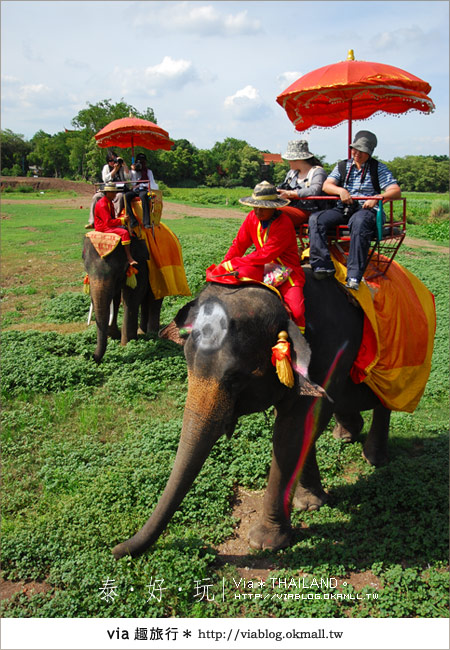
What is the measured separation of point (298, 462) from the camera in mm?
4707

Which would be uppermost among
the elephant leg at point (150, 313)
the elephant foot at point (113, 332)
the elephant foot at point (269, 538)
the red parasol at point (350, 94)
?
the red parasol at point (350, 94)

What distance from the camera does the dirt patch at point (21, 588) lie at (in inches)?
173

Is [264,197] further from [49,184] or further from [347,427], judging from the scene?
[49,184]

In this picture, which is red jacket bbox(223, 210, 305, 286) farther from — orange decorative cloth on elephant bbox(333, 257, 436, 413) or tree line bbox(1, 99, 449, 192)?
tree line bbox(1, 99, 449, 192)

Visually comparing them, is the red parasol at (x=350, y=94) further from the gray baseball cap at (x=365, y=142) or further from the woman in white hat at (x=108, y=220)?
the woman in white hat at (x=108, y=220)

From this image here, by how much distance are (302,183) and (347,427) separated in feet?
9.60

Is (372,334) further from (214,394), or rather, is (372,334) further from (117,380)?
(117,380)

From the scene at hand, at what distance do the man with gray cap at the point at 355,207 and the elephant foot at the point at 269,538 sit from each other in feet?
7.28

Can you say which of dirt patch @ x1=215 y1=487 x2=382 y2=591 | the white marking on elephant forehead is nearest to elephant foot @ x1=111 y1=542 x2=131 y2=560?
dirt patch @ x1=215 y1=487 x2=382 y2=591

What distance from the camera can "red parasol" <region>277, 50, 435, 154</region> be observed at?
4996 mm

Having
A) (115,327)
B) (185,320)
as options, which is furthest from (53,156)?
(185,320)

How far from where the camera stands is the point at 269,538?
4.82 m

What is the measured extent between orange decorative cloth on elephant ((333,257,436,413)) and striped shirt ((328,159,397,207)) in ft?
2.43

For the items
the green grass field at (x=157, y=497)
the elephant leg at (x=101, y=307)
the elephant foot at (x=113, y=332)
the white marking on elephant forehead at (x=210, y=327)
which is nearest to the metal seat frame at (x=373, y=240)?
the white marking on elephant forehead at (x=210, y=327)
